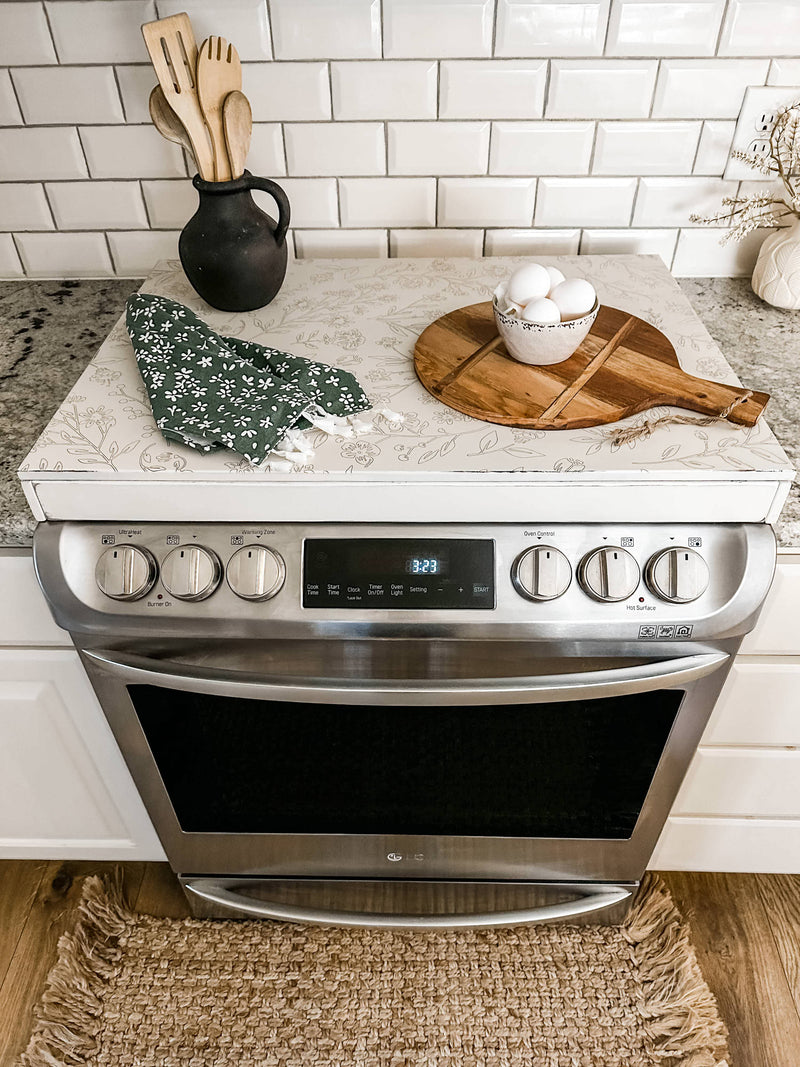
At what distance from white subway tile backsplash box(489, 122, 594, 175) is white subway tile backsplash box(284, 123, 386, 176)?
0.55 ft

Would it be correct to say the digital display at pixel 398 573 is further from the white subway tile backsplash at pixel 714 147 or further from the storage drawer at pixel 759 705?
the white subway tile backsplash at pixel 714 147

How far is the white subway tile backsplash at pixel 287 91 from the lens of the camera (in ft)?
3.53

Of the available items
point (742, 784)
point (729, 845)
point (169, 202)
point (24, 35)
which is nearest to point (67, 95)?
point (24, 35)

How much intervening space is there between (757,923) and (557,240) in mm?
1161

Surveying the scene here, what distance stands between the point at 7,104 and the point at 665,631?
1.13m

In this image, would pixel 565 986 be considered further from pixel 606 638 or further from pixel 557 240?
pixel 557 240

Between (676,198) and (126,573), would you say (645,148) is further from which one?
(126,573)

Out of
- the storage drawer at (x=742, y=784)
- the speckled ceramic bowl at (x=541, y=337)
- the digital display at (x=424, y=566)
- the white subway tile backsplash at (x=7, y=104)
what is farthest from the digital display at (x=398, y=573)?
the white subway tile backsplash at (x=7, y=104)

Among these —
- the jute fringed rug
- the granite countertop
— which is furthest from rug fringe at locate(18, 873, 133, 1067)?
the granite countertop

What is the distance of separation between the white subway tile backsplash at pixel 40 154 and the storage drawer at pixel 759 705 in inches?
45.1

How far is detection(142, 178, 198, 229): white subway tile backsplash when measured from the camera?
1.18 metres

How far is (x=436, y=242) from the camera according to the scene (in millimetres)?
1219

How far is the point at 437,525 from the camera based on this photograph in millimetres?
818

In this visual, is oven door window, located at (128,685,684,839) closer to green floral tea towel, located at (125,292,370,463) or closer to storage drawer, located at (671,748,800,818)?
storage drawer, located at (671,748,800,818)
